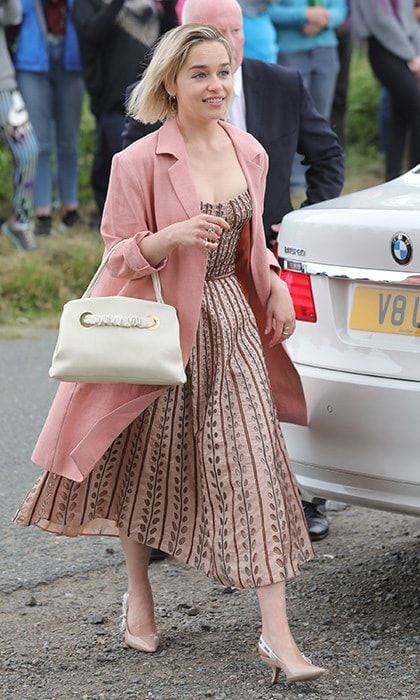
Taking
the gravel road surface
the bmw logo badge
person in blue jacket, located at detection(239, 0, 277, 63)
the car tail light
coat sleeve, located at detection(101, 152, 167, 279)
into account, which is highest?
coat sleeve, located at detection(101, 152, 167, 279)

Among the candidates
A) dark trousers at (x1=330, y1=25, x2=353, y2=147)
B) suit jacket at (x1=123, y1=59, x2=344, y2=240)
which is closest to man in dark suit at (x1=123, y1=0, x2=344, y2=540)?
suit jacket at (x1=123, y1=59, x2=344, y2=240)

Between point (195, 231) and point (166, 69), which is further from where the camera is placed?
point (166, 69)

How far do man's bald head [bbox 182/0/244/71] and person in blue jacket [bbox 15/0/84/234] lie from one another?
15.1 feet

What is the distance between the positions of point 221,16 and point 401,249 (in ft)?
3.66

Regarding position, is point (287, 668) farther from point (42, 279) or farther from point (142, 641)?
point (42, 279)

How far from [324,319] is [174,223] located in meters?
0.63

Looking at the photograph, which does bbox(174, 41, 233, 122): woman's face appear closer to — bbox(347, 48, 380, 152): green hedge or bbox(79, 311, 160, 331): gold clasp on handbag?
bbox(79, 311, 160, 331): gold clasp on handbag

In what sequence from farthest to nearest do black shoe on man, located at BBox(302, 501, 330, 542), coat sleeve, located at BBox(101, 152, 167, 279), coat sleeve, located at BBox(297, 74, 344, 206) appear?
1. black shoe on man, located at BBox(302, 501, 330, 542)
2. coat sleeve, located at BBox(297, 74, 344, 206)
3. coat sleeve, located at BBox(101, 152, 167, 279)

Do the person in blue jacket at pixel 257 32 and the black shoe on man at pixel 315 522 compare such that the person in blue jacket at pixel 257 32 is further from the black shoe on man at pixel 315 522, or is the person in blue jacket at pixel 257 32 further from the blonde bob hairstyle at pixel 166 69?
the blonde bob hairstyle at pixel 166 69

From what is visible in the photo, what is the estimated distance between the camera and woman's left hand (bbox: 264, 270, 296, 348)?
425 centimetres

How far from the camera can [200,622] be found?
15.1 ft

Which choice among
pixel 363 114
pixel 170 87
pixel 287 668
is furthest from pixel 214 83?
pixel 363 114

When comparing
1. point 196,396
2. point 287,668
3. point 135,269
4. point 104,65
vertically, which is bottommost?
point 104,65

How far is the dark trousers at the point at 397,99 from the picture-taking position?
10.2 meters
